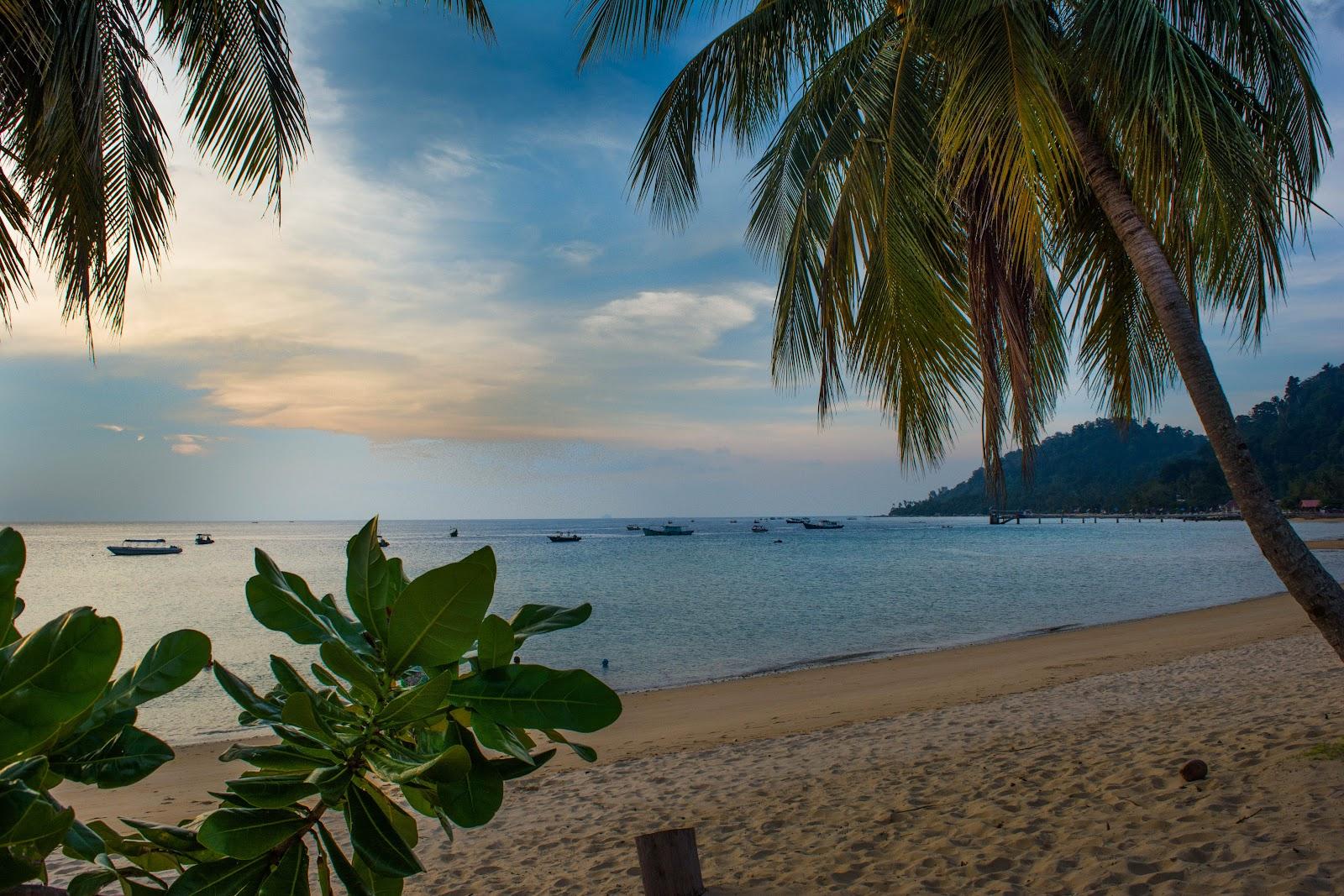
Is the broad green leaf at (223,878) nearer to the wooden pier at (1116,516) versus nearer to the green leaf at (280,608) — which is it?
the green leaf at (280,608)

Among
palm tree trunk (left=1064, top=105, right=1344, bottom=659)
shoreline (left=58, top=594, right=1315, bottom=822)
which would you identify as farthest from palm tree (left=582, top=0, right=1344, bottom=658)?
shoreline (left=58, top=594, right=1315, bottom=822)

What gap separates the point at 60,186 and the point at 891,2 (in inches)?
192

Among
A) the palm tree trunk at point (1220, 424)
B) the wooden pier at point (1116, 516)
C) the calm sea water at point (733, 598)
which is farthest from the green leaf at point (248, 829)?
the wooden pier at point (1116, 516)

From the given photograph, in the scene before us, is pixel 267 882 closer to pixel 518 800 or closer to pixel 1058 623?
pixel 518 800

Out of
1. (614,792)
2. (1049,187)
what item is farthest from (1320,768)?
(614,792)

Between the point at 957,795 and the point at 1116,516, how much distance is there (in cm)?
13111

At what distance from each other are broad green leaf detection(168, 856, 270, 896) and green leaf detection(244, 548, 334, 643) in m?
0.16

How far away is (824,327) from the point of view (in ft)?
16.7

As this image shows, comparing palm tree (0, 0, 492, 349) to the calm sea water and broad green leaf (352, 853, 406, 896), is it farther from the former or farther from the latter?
the calm sea water

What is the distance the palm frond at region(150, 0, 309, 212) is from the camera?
414 centimetres

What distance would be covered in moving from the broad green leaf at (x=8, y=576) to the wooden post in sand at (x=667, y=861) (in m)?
2.82

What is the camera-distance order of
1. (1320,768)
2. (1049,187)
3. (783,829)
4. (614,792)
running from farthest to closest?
(614,792)
(783,829)
(1320,768)
(1049,187)

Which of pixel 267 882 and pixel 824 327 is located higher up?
pixel 824 327

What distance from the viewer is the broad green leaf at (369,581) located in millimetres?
554
